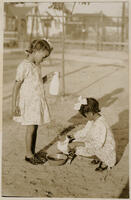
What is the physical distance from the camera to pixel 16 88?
68.8 inches

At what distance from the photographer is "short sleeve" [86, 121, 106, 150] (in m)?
1.83

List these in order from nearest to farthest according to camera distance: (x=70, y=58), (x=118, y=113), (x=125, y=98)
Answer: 1. (x=118, y=113)
2. (x=125, y=98)
3. (x=70, y=58)

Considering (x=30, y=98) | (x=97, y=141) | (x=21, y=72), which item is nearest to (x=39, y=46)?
(x=21, y=72)

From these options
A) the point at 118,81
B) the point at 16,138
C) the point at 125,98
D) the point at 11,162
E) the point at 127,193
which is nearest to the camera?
the point at 127,193

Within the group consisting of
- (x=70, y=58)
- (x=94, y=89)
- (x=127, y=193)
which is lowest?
(x=127, y=193)

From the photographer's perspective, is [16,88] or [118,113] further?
[118,113]

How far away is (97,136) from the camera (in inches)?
→ 72.7

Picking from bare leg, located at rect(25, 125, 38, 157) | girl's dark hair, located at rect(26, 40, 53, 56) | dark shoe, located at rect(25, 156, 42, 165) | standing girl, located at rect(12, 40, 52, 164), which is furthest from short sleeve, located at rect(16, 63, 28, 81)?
dark shoe, located at rect(25, 156, 42, 165)

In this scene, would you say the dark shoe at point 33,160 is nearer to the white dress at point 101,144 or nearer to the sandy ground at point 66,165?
the sandy ground at point 66,165

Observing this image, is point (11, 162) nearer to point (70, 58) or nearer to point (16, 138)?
point (16, 138)

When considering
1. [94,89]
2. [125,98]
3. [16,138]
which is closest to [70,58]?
[94,89]

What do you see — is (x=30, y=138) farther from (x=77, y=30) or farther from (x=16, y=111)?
(x=77, y=30)

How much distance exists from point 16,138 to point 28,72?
68 cm

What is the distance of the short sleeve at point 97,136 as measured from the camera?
1.83m
